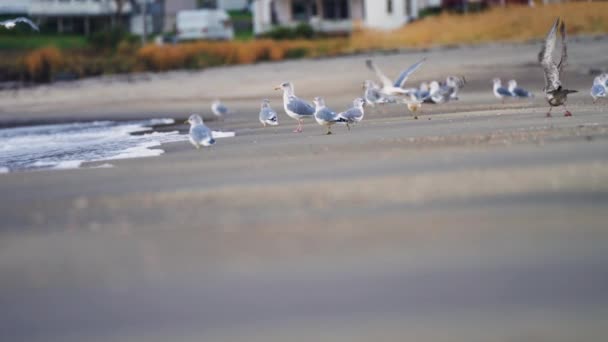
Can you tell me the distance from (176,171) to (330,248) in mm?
4045

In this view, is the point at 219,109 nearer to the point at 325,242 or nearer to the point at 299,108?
the point at 299,108

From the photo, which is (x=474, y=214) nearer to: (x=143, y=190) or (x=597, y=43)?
(x=143, y=190)

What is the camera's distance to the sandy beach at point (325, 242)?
517cm

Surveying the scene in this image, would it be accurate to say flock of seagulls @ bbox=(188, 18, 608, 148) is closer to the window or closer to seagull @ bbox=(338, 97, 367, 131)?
seagull @ bbox=(338, 97, 367, 131)

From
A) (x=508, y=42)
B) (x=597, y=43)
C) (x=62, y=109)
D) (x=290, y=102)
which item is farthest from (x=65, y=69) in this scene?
(x=290, y=102)

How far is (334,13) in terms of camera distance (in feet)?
174

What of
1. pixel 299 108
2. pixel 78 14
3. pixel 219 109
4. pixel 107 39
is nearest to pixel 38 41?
pixel 78 14

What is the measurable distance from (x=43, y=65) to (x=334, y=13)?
52.5 feet

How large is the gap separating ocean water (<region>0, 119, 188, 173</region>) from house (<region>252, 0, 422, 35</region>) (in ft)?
98.7

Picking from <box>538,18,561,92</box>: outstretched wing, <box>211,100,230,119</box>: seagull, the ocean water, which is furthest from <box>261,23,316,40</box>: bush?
<box>538,18,561,92</box>: outstretched wing

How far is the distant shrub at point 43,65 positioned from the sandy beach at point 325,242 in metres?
32.8

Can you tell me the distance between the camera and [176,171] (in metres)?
10.1

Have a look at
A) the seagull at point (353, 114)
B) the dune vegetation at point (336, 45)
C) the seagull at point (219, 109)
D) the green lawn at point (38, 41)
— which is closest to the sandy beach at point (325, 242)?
the seagull at point (353, 114)

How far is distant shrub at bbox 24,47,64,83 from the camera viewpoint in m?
43.4
